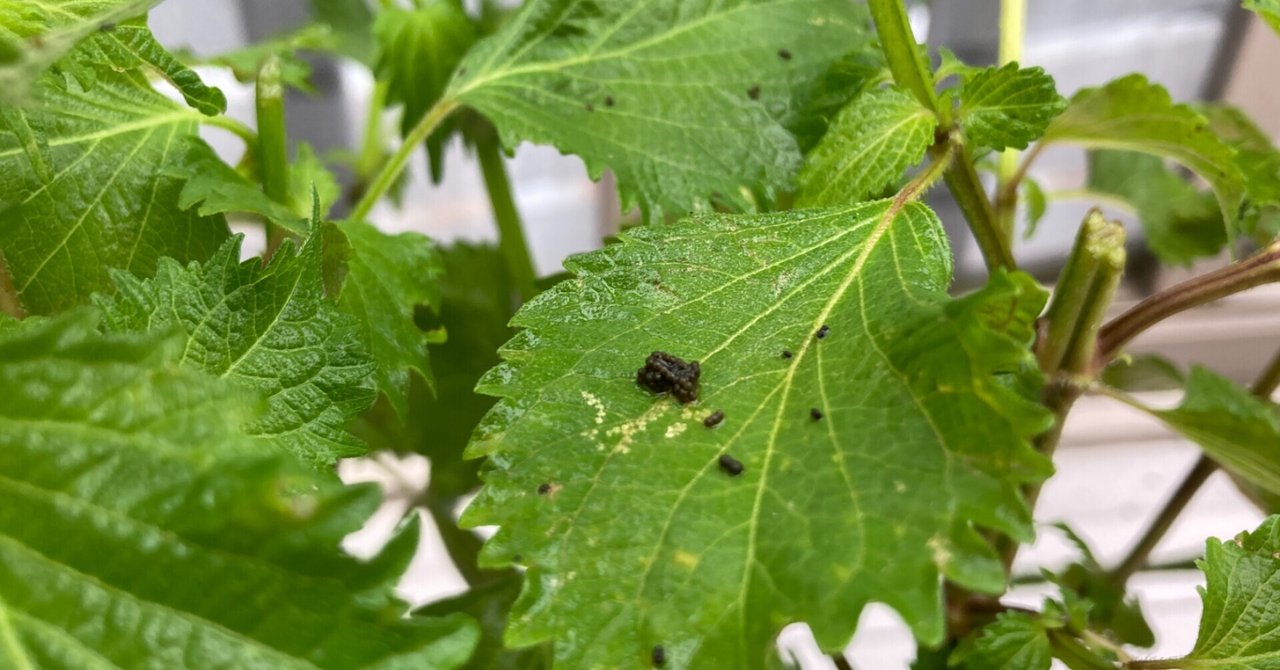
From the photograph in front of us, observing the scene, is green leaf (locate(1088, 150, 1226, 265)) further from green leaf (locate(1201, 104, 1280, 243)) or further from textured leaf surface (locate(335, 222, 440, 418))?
textured leaf surface (locate(335, 222, 440, 418))

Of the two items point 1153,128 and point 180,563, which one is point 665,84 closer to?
point 1153,128

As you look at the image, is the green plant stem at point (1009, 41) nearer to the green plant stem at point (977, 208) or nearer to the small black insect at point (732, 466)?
the green plant stem at point (977, 208)

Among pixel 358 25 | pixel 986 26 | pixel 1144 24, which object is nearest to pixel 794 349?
pixel 358 25

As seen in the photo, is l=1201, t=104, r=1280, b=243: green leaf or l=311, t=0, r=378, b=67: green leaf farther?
l=311, t=0, r=378, b=67: green leaf

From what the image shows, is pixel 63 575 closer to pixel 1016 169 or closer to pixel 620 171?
Answer: pixel 620 171

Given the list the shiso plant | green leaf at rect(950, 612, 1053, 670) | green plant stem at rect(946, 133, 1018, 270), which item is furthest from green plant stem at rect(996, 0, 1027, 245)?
green leaf at rect(950, 612, 1053, 670)

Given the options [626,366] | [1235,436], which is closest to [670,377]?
[626,366]

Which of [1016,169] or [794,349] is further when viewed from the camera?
[1016,169]
